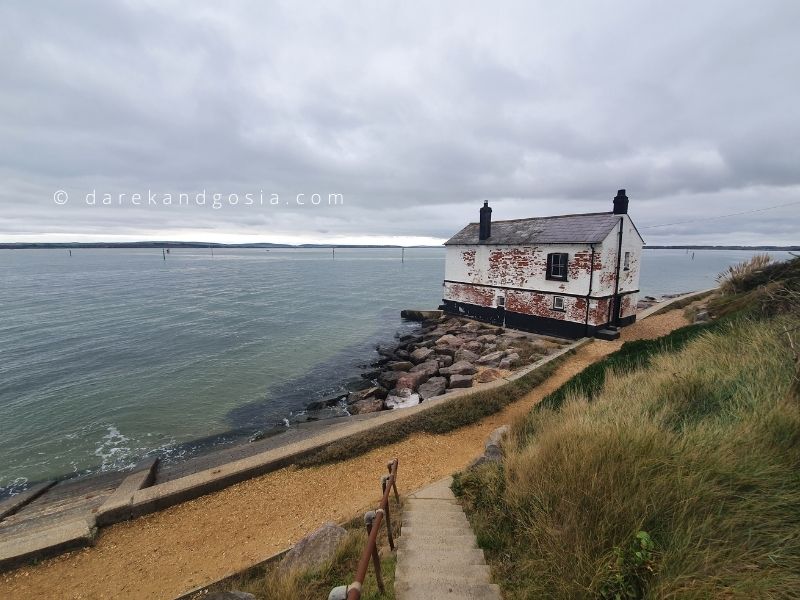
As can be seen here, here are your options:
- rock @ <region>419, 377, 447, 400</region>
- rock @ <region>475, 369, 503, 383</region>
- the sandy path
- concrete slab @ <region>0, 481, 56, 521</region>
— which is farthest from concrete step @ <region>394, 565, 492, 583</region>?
concrete slab @ <region>0, 481, 56, 521</region>

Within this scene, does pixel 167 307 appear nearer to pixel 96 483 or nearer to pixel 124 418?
pixel 124 418

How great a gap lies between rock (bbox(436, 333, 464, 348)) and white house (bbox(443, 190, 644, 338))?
3.90 metres

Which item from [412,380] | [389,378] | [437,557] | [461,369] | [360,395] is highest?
[437,557]

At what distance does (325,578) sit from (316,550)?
24.4 inches

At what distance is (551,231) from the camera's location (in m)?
22.0

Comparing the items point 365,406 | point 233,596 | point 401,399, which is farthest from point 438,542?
point 401,399

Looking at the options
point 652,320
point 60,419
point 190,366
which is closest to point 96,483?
point 60,419

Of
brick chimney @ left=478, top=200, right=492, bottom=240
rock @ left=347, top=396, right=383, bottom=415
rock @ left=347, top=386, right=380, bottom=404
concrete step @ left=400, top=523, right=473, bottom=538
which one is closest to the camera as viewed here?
concrete step @ left=400, top=523, right=473, bottom=538

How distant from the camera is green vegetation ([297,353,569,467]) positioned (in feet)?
30.8

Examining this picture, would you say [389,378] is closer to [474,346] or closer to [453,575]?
[474,346]

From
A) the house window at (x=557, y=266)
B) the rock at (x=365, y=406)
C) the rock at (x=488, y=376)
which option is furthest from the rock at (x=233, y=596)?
the house window at (x=557, y=266)

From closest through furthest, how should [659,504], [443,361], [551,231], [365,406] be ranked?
[659,504] < [365,406] < [443,361] < [551,231]

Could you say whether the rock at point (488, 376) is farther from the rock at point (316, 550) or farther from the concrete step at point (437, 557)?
the concrete step at point (437, 557)

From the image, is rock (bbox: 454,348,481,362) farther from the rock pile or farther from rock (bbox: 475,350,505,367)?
rock (bbox: 475,350,505,367)
